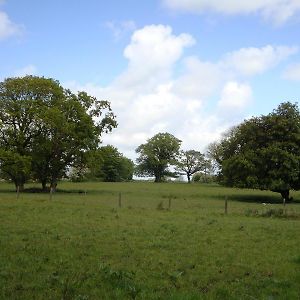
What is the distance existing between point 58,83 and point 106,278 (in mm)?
56993

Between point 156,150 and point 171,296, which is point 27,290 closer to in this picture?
point 171,296

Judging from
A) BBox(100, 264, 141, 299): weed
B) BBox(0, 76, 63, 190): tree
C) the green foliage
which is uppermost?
BBox(0, 76, 63, 190): tree

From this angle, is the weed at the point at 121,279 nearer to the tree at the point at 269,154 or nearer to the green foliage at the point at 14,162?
the tree at the point at 269,154

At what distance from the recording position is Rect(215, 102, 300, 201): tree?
4817cm

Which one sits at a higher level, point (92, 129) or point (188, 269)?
point (92, 129)

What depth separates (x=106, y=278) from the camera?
10070 mm

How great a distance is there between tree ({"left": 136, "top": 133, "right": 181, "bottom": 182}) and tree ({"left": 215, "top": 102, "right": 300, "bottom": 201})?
8362 cm

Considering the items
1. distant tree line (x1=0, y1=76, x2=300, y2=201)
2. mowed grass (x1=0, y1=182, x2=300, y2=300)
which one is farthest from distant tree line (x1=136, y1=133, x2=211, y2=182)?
mowed grass (x1=0, y1=182, x2=300, y2=300)

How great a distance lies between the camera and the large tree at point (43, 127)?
57688mm

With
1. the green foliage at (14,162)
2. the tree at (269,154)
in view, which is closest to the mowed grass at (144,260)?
the tree at (269,154)

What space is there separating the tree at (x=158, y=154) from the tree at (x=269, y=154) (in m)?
83.6

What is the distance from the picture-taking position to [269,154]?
161 ft

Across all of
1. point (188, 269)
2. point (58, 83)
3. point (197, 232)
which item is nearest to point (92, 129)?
point (58, 83)

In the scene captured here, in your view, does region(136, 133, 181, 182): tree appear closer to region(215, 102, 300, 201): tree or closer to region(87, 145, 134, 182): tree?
region(87, 145, 134, 182): tree
